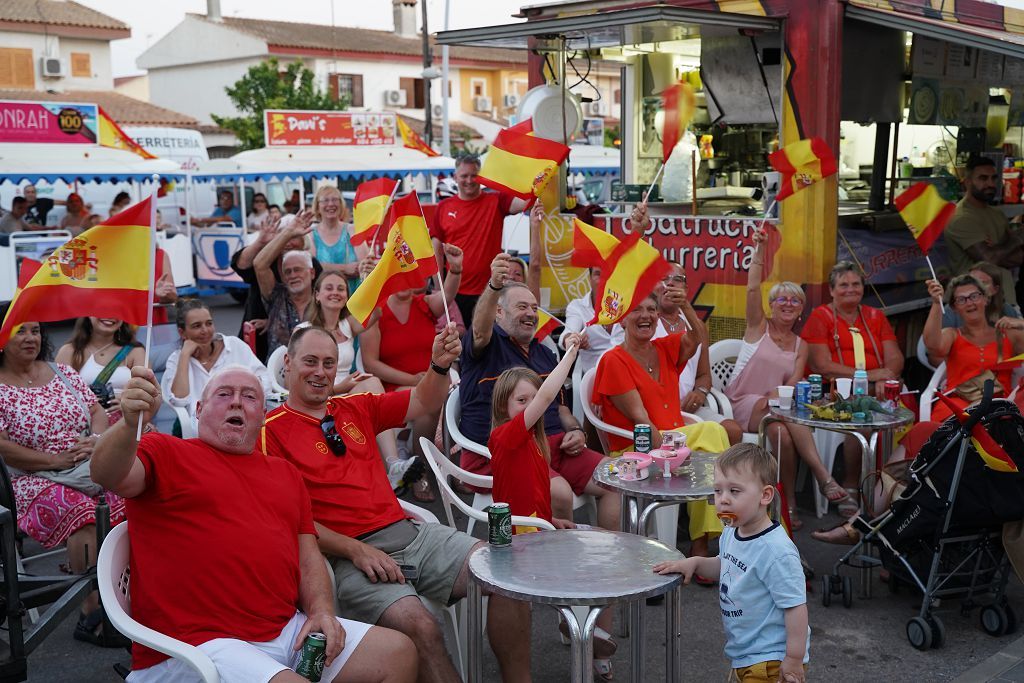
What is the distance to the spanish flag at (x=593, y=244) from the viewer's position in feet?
17.2

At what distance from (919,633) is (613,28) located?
4.73 metres

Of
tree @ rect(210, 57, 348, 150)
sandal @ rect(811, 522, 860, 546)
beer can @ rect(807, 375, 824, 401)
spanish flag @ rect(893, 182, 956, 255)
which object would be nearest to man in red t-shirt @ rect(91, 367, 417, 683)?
sandal @ rect(811, 522, 860, 546)

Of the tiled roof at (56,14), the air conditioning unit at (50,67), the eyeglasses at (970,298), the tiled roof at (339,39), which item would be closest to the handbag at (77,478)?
the eyeglasses at (970,298)

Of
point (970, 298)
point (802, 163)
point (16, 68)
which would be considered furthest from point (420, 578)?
point (16, 68)

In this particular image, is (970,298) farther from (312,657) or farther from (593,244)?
(312,657)

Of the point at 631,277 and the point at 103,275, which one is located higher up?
the point at 103,275

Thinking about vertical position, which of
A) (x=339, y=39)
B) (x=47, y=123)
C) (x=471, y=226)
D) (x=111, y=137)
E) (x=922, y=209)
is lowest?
(x=471, y=226)

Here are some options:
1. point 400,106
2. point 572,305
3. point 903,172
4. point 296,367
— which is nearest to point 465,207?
point 572,305

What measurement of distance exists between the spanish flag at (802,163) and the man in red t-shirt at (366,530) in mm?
3671

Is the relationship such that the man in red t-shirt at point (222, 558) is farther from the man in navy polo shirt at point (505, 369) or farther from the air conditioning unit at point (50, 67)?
the air conditioning unit at point (50, 67)

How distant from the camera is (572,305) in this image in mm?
6898

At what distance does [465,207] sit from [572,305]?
45.4 inches

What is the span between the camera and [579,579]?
3.19m

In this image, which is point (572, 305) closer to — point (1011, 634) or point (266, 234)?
point (266, 234)
